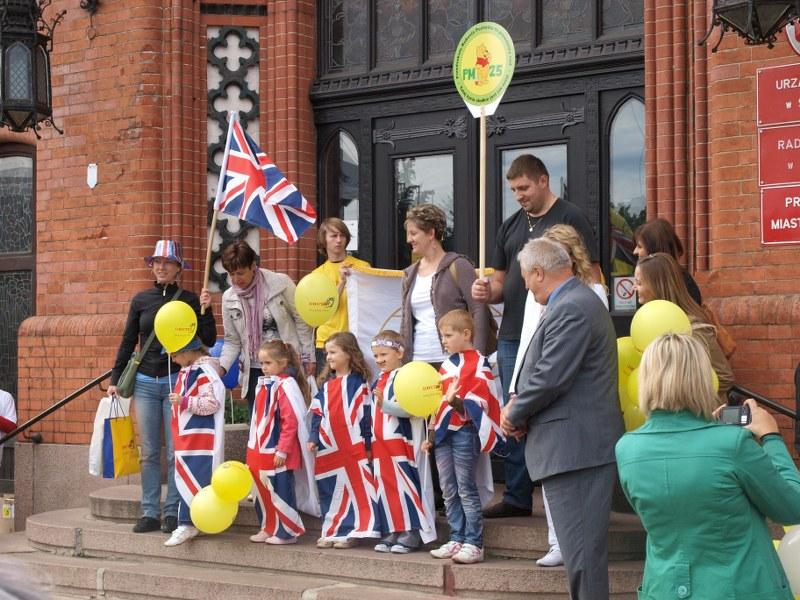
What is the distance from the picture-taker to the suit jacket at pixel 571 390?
5.68 metres

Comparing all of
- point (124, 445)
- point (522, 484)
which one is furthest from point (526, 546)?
point (124, 445)

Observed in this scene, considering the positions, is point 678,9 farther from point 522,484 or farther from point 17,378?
point 17,378

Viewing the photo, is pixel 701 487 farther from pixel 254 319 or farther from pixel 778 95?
pixel 254 319

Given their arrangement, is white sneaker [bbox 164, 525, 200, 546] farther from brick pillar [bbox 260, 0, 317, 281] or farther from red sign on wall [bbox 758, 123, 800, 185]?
red sign on wall [bbox 758, 123, 800, 185]

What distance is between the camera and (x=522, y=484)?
24.6ft

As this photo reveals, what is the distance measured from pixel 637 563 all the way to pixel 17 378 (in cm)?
709

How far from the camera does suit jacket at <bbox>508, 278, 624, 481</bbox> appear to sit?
568 cm

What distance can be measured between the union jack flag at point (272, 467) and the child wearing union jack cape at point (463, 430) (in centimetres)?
120

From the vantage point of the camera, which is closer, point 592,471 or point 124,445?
point 592,471

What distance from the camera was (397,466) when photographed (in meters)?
7.48

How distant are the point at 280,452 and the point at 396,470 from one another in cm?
79

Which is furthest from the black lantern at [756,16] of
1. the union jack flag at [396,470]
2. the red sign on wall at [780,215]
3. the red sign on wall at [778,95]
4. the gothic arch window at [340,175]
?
the gothic arch window at [340,175]

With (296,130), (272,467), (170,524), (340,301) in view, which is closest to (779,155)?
(340,301)

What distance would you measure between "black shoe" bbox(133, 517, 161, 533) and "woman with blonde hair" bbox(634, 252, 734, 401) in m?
3.89
